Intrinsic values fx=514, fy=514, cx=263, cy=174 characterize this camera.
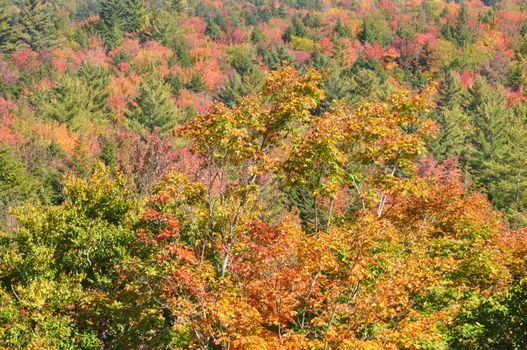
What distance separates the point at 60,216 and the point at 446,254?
13.0 metres

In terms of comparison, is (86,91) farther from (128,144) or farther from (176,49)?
(176,49)

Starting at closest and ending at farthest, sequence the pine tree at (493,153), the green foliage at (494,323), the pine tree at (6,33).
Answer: the green foliage at (494,323) < the pine tree at (493,153) < the pine tree at (6,33)

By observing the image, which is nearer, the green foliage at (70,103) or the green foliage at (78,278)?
the green foliage at (78,278)

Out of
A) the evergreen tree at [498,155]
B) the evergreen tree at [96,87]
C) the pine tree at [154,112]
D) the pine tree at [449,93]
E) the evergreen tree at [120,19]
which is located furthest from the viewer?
the evergreen tree at [120,19]

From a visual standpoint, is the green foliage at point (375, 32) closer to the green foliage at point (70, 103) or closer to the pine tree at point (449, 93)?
the pine tree at point (449, 93)

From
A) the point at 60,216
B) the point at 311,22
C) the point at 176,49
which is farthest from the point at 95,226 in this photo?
the point at 311,22

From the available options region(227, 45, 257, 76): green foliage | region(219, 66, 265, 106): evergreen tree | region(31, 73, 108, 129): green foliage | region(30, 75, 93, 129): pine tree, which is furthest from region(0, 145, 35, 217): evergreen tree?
region(227, 45, 257, 76): green foliage

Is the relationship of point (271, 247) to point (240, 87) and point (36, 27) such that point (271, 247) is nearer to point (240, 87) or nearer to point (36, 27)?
point (240, 87)

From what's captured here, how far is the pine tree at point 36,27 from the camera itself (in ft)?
292

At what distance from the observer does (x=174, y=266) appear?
12469mm

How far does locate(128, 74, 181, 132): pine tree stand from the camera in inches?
2212

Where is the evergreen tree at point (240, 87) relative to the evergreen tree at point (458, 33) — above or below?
above

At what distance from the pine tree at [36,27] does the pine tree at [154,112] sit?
137ft

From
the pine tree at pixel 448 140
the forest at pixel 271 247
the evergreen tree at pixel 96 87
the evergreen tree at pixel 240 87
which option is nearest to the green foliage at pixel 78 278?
the forest at pixel 271 247
